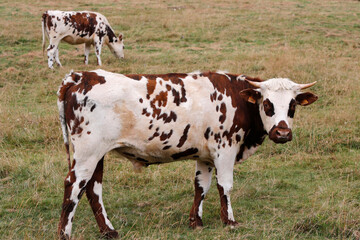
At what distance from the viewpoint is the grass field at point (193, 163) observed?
5.71 m

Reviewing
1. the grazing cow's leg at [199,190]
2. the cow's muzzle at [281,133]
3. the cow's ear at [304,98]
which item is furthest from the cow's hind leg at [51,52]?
the cow's muzzle at [281,133]

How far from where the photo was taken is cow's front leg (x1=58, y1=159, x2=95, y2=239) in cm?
511

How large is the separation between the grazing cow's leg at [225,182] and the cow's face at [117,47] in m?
11.0

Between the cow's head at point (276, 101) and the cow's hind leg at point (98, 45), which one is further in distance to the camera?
the cow's hind leg at point (98, 45)

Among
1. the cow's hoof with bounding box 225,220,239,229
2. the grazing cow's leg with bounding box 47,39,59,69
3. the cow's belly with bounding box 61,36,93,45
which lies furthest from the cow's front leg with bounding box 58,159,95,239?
the cow's belly with bounding box 61,36,93,45

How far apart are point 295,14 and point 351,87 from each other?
42.2ft

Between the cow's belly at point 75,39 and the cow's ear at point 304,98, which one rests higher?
the cow's ear at point 304,98

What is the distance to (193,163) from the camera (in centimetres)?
795

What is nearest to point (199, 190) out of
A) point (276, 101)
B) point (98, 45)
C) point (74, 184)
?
point (276, 101)

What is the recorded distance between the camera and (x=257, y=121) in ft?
19.6

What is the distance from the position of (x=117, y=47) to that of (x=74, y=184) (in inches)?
471

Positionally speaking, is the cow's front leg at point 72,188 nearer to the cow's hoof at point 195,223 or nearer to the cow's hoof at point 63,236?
the cow's hoof at point 63,236

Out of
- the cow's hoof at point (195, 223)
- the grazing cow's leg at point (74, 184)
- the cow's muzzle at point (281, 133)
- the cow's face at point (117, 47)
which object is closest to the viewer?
the grazing cow's leg at point (74, 184)

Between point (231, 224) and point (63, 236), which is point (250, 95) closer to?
point (231, 224)
